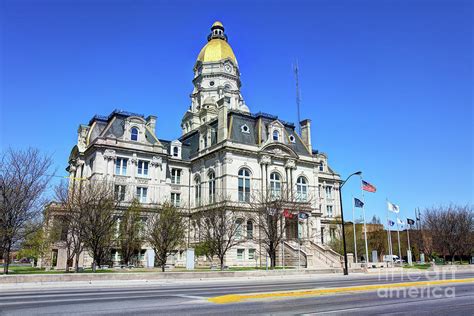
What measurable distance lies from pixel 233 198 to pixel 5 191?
27126mm

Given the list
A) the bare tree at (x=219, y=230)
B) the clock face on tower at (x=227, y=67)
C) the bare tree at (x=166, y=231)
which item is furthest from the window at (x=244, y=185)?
the clock face on tower at (x=227, y=67)

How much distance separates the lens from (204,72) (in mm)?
73875

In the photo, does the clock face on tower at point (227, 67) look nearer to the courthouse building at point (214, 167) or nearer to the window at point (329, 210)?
the courthouse building at point (214, 167)

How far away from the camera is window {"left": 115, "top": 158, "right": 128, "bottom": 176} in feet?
160

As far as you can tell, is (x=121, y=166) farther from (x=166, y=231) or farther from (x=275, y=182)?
(x=275, y=182)

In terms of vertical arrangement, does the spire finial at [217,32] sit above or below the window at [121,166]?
above

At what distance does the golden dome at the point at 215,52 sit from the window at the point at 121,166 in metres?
32.7

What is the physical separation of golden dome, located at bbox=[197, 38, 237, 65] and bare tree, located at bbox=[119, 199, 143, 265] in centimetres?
4167

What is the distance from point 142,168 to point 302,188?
2288cm

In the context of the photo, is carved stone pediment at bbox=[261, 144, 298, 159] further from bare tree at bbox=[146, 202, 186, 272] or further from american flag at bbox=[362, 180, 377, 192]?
bare tree at bbox=[146, 202, 186, 272]

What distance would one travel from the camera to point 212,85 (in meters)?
73.1

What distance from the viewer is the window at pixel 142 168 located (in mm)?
50562

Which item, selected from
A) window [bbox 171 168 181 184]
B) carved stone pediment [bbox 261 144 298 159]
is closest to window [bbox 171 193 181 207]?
window [bbox 171 168 181 184]

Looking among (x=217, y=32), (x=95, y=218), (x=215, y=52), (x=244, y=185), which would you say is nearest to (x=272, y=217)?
(x=244, y=185)
